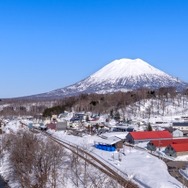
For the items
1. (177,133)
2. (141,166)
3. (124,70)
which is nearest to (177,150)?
(141,166)

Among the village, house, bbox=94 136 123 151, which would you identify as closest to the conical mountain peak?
the village

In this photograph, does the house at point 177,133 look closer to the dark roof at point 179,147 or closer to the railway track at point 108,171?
the dark roof at point 179,147

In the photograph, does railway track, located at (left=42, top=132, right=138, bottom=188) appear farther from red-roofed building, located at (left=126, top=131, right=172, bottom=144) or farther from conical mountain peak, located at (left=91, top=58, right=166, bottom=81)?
conical mountain peak, located at (left=91, top=58, right=166, bottom=81)

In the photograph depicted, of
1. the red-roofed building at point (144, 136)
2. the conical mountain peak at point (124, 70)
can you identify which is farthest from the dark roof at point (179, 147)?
the conical mountain peak at point (124, 70)

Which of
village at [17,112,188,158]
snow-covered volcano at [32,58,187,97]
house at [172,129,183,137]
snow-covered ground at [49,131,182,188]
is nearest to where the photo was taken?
snow-covered ground at [49,131,182,188]

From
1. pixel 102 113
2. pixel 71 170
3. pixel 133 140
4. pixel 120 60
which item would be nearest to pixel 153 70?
pixel 120 60

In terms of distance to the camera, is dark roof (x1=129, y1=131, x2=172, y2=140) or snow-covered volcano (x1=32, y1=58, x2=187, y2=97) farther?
snow-covered volcano (x1=32, y1=58, x2=187, y2=97)
